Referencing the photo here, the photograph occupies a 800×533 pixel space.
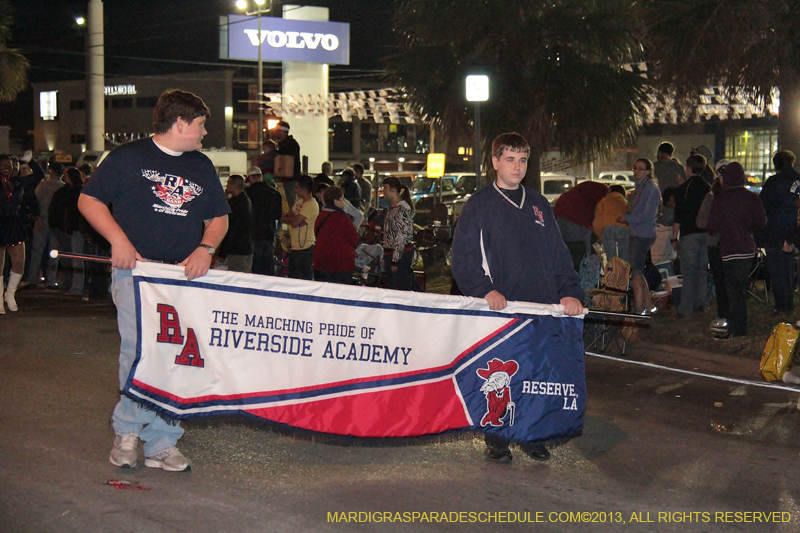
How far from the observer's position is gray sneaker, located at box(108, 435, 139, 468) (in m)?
5.54

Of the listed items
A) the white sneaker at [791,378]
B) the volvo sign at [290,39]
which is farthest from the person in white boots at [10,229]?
the volvo sign at [290,39]

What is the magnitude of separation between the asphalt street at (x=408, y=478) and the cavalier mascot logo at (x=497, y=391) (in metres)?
0.21

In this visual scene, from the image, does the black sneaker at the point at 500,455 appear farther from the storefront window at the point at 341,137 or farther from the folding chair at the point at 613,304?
the storefront window at the point at 341,137

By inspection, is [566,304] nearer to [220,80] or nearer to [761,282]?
[761,282]

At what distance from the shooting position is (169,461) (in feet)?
18.2

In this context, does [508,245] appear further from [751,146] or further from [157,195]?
[751,146]

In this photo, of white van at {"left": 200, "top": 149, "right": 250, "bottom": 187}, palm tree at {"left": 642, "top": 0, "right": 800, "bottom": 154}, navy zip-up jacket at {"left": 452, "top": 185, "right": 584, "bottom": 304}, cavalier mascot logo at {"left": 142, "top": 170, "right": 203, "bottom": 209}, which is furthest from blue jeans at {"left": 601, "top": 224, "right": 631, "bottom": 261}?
white van at {"left": 200, "top": 149, "right": 250, "bottom": 187}

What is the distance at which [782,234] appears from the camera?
1164 cm

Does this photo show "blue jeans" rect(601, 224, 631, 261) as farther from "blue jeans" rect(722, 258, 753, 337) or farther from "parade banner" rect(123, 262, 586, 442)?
"parade banner" rect(123, 262, 586, 442)

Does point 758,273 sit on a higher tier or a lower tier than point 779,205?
lower

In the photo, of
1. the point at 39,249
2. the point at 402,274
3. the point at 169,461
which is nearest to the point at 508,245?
the point at 169,461

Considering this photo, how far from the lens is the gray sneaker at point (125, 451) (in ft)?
18.2

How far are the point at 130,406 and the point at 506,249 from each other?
2411 millimetres

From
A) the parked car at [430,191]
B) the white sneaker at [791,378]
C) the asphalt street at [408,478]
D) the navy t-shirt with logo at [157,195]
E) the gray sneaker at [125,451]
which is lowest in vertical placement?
the asphalt street at [408,478]
